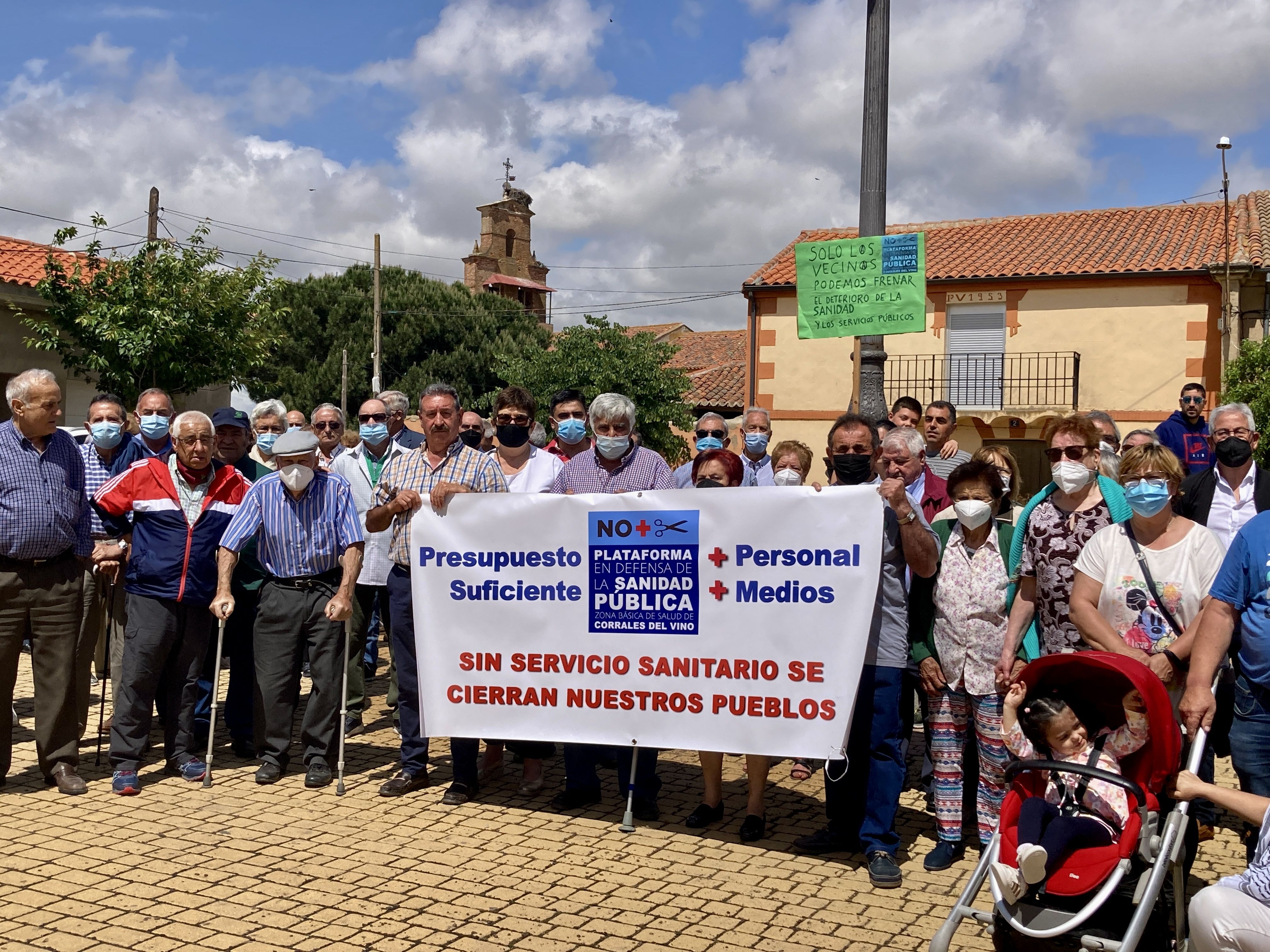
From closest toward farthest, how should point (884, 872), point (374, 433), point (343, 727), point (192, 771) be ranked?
point (884, 872) → point (343, 727) → point (192, 771) → point (374, 433)

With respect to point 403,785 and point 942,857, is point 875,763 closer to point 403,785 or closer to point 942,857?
point 942,857

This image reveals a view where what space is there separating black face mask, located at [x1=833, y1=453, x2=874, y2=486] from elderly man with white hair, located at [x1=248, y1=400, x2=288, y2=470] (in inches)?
201

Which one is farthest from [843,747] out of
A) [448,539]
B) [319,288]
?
[319,288]

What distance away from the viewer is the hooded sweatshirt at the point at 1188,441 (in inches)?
345

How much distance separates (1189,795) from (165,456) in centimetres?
609

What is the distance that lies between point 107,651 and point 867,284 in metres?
5.49

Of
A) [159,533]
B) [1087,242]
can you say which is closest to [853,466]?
[159,533]

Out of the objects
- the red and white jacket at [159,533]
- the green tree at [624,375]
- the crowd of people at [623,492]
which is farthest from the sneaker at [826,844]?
the green tree at [624,375]

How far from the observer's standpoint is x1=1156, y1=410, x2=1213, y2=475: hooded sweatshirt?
8.77 meters

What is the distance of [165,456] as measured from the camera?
291 inches

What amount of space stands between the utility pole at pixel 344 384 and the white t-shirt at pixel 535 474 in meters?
39.7

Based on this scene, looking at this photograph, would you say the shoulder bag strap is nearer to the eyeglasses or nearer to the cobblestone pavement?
the eyeglasses

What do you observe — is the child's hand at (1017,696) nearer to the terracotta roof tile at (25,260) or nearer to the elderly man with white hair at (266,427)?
the elderly man with white hair at (266,427)

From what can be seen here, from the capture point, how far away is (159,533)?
6715mm
